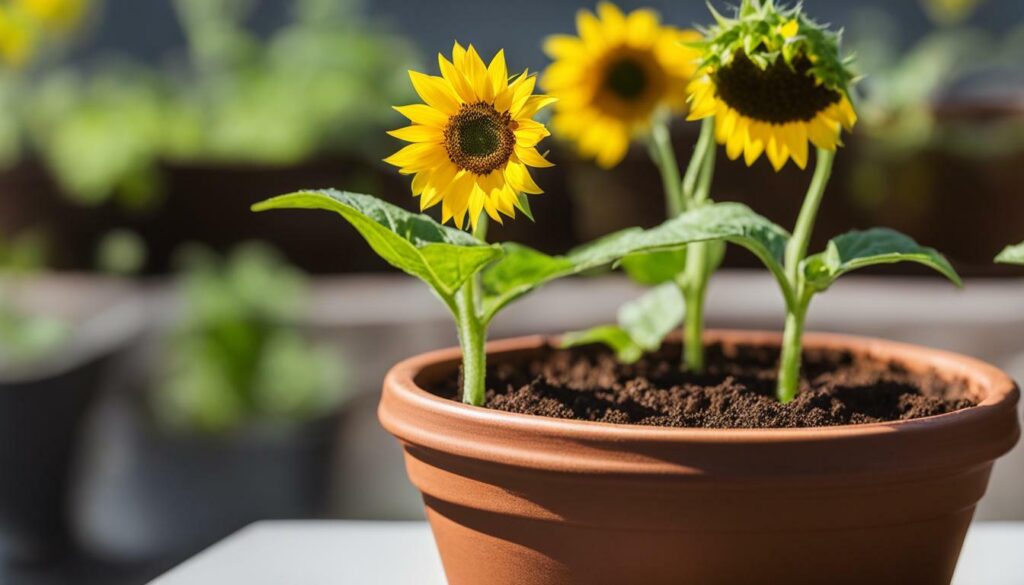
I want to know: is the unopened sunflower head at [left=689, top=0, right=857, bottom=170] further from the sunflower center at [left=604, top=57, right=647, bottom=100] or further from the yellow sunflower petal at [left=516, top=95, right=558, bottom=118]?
the sunflower center at [left=604, top=57, right=647, bottom=100]

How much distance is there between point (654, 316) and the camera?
0.89m

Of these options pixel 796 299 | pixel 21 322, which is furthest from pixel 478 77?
pixel 21 322

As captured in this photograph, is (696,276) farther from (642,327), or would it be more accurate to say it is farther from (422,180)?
(422,180)

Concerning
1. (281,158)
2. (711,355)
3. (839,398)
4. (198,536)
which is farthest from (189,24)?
(839,398)

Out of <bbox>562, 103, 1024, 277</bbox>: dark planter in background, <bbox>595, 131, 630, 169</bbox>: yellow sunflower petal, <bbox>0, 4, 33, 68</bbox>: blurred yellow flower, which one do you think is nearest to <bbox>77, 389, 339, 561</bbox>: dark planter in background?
<bbox>562, 103, 1024, 277</bbox>: dark planter in background

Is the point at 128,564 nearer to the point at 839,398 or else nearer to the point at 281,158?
the point at 281,158

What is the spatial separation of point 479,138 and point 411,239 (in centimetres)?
8

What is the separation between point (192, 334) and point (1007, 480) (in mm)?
1419

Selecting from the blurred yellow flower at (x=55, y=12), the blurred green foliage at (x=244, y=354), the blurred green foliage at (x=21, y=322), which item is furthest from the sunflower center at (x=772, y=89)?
the blurred yellow flower at (x=55, y=12)

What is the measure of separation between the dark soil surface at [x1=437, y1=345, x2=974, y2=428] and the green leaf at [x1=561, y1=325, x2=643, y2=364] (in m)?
0.01

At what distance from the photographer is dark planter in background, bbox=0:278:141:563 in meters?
1.99

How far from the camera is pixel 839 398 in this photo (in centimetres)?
71

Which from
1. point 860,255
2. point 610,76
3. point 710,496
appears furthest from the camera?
point 610,76

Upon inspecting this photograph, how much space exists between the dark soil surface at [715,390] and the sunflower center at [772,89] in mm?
166
